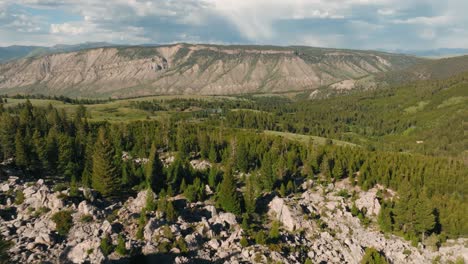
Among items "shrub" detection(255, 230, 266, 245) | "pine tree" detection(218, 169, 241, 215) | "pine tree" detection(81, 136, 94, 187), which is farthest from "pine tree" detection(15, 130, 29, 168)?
"shrub" detection(255, 230, 266, 245)

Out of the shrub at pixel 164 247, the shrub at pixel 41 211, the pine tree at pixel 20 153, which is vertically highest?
the pine tree at pixel 20 153

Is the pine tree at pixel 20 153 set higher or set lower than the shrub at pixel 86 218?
higher

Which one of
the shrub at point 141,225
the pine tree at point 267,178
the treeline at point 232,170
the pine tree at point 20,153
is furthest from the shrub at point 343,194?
the pine tree at point 20,153

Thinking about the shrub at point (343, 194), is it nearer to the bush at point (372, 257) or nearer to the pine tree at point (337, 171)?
the pine tree at point (337, 171)

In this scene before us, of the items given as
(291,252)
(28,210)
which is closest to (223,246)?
(291,252)

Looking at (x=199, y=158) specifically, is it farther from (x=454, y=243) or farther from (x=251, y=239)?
(x=454, y=243)

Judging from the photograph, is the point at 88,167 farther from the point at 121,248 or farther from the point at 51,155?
the point at 121,248

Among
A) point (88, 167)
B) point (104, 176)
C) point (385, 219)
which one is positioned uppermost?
point (104, 176)

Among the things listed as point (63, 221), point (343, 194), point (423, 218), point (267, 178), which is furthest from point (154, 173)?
point (423, 218)
